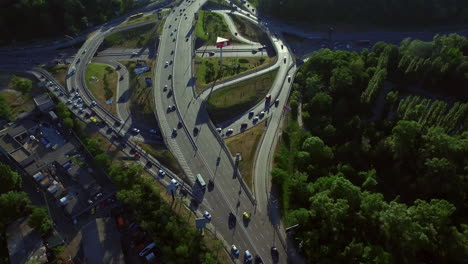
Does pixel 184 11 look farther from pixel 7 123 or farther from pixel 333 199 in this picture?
pixel 333 199

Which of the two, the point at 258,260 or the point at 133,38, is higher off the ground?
the point at 133,38

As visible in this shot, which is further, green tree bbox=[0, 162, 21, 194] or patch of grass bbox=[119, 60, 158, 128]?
patch of grass bbox=[119, 60, 158, 128]

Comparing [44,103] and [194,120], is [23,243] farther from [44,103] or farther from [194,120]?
[194,120]

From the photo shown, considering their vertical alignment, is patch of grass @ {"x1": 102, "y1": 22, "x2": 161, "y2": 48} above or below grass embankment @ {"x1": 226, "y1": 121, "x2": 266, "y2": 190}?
above

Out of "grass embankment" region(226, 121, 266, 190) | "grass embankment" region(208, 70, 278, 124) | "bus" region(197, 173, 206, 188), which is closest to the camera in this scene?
"bus" region(197, 173, 206, 188)

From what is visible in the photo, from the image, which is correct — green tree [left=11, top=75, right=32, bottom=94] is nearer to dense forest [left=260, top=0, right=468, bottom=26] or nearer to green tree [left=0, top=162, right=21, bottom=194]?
green tree [left=0, top=162, right=21, bottom=194]

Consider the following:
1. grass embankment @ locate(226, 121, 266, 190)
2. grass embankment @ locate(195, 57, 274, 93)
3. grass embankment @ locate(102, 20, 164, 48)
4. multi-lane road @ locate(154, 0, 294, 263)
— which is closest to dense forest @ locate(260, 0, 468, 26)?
multi-lane road @ locate(154, 0, 294, 263)

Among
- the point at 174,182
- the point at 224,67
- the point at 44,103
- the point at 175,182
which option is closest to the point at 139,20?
the point at 224,67

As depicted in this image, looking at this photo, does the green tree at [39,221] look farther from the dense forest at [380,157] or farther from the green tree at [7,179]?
the dense forest at [380,157]
